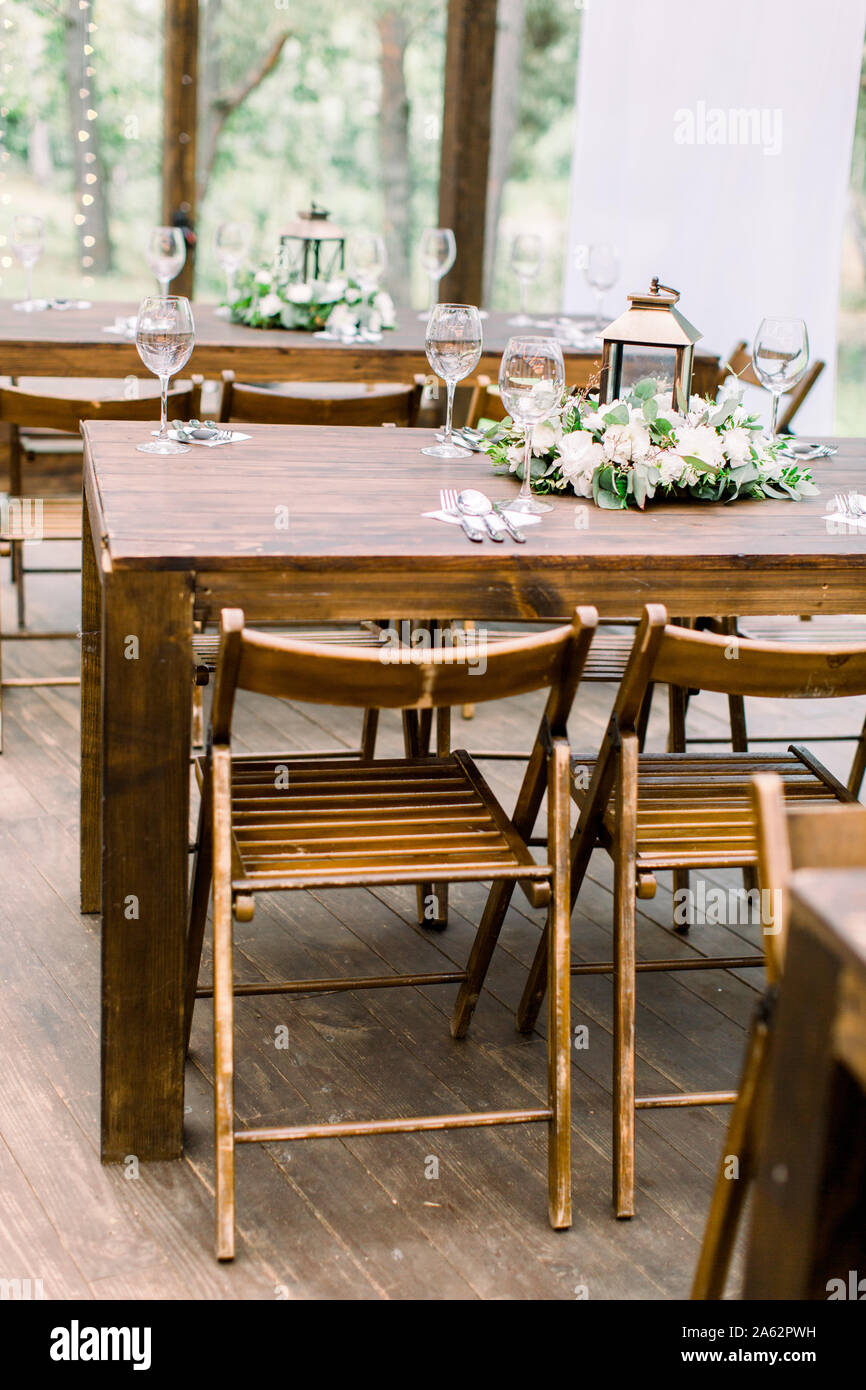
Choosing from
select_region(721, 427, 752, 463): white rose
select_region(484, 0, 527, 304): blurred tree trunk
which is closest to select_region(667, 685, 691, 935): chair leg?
select_region(721, 427, 752, 463): white rose

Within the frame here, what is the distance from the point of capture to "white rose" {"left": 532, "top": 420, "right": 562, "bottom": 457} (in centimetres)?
223

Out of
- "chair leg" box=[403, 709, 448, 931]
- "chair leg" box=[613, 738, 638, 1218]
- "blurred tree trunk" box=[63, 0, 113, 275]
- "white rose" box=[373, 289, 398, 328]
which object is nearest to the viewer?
"chair leg" box=[613, 738, 638, 1218]

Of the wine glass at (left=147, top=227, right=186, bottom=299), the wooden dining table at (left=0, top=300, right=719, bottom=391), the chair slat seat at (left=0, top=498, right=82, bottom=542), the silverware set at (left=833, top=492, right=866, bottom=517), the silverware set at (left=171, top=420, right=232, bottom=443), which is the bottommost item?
the chair slat seat at (left=0, top=498, right=82, bottom=542)

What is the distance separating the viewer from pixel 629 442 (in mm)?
2143

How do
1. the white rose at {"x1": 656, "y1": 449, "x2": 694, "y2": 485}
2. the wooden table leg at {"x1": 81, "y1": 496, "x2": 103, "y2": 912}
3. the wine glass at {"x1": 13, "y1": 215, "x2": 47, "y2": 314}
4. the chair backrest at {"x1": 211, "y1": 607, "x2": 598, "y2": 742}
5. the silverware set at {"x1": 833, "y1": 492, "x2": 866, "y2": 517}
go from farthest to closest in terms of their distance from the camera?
the wine glass at {"x1": 13, "y1": 215, "x2": 47, "y2": 314} < the wooden table leg at {"x1": 81, "y1": 496, "x2": 103, "y2": 912} < the silverware set at {"x1": 833, "y1": 492, "x2": 866, "y2": 517} < the white rose at {"x1": 656, "y1": 449, "x2": 694, "y2": 485} < the chair backrest at {"x1": 211, "y1": 607, "x2": 598, "y2": 742}

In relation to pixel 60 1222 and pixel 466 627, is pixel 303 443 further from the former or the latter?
pixel 60 1222

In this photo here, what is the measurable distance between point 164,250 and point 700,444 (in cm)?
221

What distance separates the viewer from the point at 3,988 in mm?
2328

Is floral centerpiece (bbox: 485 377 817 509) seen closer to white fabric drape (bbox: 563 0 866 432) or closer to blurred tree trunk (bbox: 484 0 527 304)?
white fabric drape (bbox: 563 0 866 432)

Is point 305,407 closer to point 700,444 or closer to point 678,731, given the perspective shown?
point 678,731

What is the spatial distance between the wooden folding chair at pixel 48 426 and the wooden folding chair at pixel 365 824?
121 centimetres

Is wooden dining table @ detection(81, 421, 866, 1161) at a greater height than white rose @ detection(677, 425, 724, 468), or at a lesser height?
lesser

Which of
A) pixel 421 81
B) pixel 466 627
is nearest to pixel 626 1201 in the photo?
pixel 466 627

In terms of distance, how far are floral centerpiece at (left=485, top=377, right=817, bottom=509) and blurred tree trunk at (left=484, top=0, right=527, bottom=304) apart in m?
3.06
